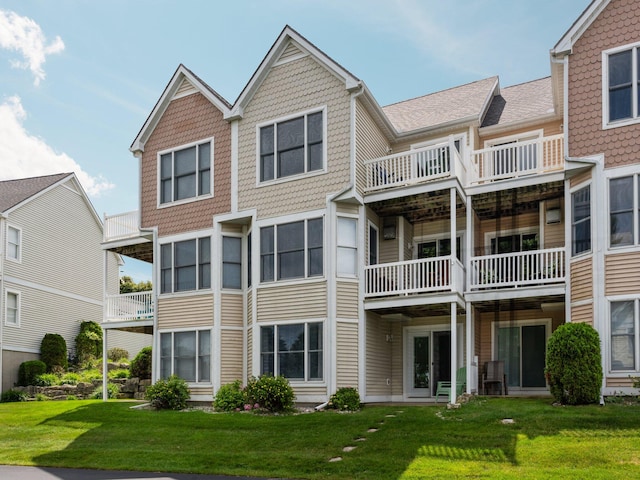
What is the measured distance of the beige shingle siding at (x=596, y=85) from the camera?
16.5m

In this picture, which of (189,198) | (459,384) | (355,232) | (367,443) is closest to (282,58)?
(189,198)

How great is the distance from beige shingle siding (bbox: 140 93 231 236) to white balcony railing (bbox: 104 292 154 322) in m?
3.01

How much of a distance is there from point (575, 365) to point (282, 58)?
490 inches

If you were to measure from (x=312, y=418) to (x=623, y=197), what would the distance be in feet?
30.4

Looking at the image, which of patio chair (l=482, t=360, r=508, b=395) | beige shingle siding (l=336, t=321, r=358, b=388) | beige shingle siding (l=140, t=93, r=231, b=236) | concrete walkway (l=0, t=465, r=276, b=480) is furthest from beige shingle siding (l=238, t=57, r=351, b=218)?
concrete walkway (l=0, t=465, r=276, b=480)

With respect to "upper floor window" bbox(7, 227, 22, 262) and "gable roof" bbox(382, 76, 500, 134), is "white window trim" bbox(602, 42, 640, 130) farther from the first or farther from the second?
"upper floor window" bbox(7, 227, 22, 262)

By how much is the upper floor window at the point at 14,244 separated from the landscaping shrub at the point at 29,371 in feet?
15.7

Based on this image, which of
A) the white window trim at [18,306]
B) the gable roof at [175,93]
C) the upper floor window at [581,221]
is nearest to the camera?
the upper floor window at [581,221]

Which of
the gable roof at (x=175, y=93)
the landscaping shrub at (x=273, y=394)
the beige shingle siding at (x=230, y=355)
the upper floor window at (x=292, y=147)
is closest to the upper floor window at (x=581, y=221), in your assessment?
the upper floor window at (x=292, y=147)

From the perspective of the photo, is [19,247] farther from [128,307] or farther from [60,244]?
[128,307]

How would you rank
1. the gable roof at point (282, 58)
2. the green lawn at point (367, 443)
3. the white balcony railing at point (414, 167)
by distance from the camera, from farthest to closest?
the gable roof at point (282, 58) < the white balcony railing at point (414, 167) < the green lawn at point (367, 443)

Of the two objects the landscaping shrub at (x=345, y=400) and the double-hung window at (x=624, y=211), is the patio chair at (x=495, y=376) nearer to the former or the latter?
the landscaping shrub at (x=345, y=400)

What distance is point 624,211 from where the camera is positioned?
1617 cm

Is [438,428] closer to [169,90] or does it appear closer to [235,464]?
[235,464]
